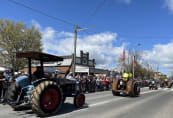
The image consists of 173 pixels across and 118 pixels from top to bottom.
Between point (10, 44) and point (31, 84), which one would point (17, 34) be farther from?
point (31, 84)

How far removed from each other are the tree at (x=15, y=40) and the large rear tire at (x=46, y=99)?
75.8 ft

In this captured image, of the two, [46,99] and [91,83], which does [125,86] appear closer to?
[91,83]

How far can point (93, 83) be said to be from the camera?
18.0 meters

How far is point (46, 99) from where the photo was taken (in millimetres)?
6211

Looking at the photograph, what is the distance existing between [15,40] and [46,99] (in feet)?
78.7

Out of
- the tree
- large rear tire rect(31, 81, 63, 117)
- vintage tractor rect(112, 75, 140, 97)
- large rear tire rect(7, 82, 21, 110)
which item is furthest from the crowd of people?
the tree

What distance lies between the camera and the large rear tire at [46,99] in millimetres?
5816

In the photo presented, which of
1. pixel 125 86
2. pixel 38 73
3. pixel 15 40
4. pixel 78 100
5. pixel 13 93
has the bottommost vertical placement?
pixel 78 100

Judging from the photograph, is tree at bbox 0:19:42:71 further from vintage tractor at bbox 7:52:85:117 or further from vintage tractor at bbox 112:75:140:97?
vintage tractor at bbox 7:52:85:117

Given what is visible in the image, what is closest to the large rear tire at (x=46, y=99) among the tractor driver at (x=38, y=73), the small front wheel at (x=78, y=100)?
the tractor driver at (x=38, y=73)

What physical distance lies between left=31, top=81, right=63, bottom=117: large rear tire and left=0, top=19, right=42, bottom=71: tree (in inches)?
→ 910

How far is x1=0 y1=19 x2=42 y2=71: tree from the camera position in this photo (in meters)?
27.8

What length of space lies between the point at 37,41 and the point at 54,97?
24.8 metres

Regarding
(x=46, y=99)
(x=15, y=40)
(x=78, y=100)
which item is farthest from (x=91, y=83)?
(x=15, y=40)
